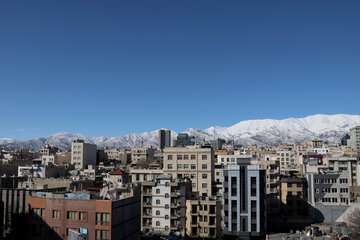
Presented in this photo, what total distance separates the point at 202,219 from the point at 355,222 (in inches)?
1085

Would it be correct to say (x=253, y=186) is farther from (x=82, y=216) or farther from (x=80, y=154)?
(x=80, y=154)

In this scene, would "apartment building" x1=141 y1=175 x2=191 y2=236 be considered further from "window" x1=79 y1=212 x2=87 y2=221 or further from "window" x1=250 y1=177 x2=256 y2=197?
"window" x1=79 y1=212 x2=87 y2=221

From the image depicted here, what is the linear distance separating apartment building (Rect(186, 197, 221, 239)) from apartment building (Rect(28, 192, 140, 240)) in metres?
22.7

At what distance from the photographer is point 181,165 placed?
105938 mm

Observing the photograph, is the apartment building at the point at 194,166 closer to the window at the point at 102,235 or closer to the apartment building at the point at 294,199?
the apartment building at the point at 294,199

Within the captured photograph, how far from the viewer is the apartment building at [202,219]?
261 ft

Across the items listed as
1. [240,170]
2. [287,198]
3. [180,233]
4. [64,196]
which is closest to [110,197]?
[64,196]

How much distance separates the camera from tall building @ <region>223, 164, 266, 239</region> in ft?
266

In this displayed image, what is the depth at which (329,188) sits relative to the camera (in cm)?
10094

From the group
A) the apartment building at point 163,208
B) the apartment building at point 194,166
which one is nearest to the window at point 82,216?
the apartment building at point 163,208

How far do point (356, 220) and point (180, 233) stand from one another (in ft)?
104

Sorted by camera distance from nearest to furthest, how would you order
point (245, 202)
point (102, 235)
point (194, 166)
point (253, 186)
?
point (102, 235), point (245, 202), point (253, 186), point (194, 166)

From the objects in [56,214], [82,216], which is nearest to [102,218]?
[82,216]

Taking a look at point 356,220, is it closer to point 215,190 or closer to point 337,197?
A: point 337,197
